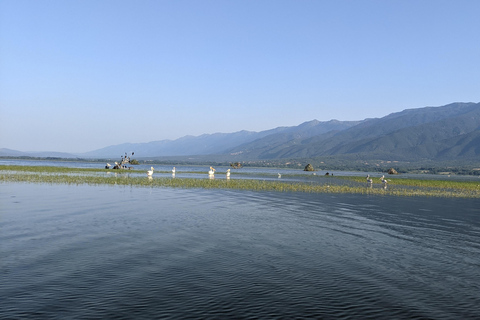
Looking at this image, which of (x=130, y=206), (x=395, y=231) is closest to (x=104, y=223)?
(x=130, y=206)

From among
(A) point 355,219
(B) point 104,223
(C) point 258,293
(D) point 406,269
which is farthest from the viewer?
(A) point 355,219

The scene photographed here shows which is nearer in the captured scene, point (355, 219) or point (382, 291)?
point (382, 291)

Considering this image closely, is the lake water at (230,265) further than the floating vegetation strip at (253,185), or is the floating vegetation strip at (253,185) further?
the floating vegetation strip at (253,185)

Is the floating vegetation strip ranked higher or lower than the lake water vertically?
higher

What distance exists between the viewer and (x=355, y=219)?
31.9 metres

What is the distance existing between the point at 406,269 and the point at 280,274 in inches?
233

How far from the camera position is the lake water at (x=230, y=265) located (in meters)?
12.5

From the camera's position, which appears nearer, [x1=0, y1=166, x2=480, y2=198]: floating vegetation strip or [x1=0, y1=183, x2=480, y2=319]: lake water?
[x1=0, y1=183, x2=480, y2=319]: lake water

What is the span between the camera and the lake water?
41.1ft

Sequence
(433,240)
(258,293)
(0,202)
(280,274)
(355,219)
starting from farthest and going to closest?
(0,202), (355,219), (433,240), (280,274), (258,293)

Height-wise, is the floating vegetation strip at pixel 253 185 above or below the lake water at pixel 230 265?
above

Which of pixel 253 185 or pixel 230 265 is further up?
pixel 253 185

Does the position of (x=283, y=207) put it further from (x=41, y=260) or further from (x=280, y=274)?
(x=41, y=260)

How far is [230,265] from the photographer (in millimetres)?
17234
